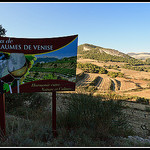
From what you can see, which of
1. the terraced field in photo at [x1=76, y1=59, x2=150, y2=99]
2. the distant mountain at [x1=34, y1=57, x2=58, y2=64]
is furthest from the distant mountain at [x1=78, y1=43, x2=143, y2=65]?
the distant mountain at [x1=34, y1=57, x2=58, y2=64]

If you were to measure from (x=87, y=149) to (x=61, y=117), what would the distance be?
2.23m

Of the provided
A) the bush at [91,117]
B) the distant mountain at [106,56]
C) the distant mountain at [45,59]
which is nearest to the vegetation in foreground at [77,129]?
the bush at [91,117]

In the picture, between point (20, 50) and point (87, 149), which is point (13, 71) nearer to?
point (20, 50)

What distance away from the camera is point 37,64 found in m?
4.44

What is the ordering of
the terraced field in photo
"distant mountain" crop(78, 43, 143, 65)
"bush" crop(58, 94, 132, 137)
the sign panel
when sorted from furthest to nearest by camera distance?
"distant mountain" crop(78, 43, 143, 65) → the terraced field in photo → "bush" crop(58, 94, 132, 137) → the sign panel

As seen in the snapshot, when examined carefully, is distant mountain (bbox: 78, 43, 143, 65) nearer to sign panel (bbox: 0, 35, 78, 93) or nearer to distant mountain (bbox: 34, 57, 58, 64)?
sign panel (bbox: 0, 35, 78, 93)

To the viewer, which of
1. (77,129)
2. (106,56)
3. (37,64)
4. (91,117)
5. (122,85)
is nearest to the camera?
(37,64)

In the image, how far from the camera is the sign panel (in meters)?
4.21

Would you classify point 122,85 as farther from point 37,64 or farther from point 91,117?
point 37,64

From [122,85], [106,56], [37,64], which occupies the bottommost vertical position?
[122,85]

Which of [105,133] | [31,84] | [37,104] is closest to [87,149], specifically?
[105,133]

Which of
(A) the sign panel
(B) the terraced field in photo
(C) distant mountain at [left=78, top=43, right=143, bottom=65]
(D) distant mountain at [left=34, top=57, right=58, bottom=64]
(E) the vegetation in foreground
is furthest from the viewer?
(C) distant mountain at [left=78, top=43, right=143, bottom=65]

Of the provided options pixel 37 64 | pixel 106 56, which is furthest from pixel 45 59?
pixel 106 56

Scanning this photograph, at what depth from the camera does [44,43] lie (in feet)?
14.5
